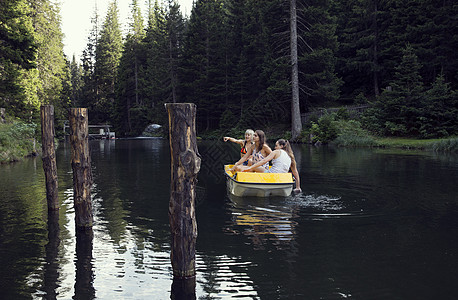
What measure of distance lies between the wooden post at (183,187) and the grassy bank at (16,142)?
18.2 m

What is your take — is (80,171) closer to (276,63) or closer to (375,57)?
(276,63)

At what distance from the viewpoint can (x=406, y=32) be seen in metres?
36.3

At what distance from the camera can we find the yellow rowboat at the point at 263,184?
10711 millimetres

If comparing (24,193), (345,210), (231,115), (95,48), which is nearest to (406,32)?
(231,115)

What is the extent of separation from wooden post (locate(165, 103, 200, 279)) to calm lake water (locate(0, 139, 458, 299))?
383 mm

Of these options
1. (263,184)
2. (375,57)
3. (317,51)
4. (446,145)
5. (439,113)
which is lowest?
(263,184)

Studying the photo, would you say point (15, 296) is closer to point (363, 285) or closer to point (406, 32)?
point (363, 285)

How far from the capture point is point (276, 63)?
35.2 meters

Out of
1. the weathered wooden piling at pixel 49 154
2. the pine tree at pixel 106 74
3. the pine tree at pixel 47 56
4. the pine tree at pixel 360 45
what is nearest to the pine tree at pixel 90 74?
the pine tree at pixel 106 74

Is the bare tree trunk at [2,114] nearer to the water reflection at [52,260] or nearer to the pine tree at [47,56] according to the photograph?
the pine tree at [47,56]

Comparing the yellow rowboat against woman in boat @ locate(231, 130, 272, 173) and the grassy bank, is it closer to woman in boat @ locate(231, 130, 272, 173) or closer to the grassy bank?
woman in boat @ locate(231, 130, 272, 173)

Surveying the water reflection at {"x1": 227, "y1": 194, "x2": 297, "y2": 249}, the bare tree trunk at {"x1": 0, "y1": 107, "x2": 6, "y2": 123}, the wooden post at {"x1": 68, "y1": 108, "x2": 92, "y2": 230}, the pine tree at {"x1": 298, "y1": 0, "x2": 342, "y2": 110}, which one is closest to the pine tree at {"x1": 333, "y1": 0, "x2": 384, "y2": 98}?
the pine tree at {"x1": 298, "y1": 0, "x2": 342, "y2": 110}

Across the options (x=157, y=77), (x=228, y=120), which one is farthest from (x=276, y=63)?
(x=157, y=77)

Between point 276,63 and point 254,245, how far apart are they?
29.7 metres
